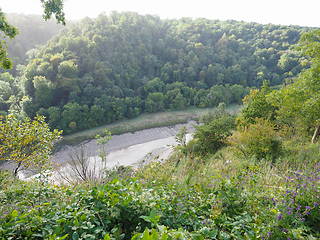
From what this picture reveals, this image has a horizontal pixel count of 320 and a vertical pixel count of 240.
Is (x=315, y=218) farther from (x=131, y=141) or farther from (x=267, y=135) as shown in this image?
(x=131, y=141)

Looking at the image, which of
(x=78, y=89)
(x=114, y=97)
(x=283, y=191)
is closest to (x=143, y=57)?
(x=114, y=97)

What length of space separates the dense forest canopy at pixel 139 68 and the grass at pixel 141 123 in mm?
1529

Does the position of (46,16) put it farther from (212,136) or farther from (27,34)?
(27,34)

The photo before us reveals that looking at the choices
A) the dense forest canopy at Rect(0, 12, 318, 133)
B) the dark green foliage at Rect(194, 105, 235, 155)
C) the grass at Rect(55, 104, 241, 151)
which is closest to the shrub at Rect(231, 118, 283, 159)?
the dark green foliage at Rect(194, 105, 235, 155)

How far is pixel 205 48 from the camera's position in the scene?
6072 centimetres

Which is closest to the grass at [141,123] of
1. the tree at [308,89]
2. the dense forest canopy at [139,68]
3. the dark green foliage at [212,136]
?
→ the dense forest canopy at [139,68]

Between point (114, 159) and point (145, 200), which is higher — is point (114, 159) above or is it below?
below

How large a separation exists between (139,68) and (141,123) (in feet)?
66.9

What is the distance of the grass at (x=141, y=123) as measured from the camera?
2857cm

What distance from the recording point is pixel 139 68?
1941 inches

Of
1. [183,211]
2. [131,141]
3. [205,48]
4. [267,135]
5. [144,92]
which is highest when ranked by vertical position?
[205,48]

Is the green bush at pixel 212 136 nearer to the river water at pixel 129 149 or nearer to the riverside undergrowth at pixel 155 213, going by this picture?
the river water at pixel 129 149

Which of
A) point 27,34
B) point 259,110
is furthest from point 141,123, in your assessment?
point 27,34

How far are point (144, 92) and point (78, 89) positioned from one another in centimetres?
1709
